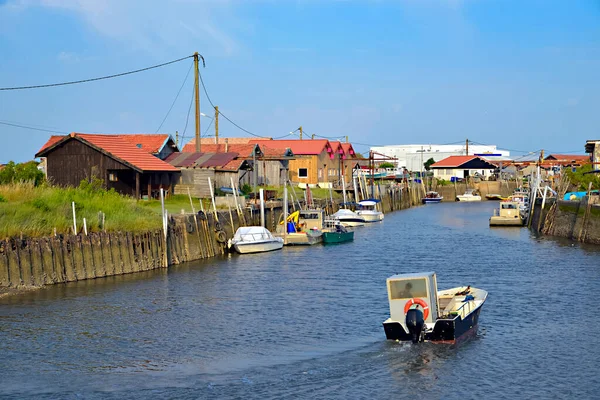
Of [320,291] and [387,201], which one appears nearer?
[320,291]

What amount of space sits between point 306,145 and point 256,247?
49.1 m

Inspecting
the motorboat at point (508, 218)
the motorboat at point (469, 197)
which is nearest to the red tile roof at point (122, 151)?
the motorboat at point (508, 218)

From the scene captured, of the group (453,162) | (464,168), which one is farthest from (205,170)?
(453,162)

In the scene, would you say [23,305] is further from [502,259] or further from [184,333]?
[502,259]

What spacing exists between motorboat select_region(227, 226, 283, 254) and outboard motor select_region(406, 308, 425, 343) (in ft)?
81.4

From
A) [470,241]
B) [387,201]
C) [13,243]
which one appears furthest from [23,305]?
[387,201]

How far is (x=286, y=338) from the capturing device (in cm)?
2666

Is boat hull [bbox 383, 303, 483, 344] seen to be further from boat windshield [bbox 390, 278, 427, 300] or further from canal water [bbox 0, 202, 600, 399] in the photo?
boat windshield [bbox 390, 278, 427, 300]

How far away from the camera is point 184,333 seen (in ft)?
90.3

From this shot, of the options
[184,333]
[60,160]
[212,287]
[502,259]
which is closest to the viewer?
[184,333]

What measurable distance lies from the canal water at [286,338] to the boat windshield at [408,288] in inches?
60.7

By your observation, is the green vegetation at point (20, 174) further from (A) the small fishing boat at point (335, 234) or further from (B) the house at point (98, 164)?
(A) the small fishing boat at point (335, 234)

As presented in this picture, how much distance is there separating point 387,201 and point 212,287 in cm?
6392

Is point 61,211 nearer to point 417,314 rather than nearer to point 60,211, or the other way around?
point 60,211
